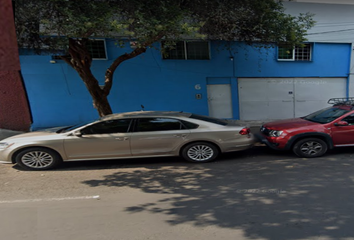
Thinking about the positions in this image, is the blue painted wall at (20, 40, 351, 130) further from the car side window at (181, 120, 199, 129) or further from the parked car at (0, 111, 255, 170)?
the car side window at (181, 120, 199, 129)

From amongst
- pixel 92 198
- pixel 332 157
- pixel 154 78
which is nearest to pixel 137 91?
pixel 154 78

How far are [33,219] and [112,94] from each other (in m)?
7.35

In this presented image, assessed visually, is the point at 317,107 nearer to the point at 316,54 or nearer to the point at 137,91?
the point at 316,54

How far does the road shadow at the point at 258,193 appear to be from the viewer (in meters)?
2.54

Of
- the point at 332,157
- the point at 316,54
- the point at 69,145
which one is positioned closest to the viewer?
the point at 69,145

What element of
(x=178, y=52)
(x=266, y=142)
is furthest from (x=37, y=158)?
(x=178, y=52)

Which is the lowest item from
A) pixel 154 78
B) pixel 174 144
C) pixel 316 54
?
pixel 174 144

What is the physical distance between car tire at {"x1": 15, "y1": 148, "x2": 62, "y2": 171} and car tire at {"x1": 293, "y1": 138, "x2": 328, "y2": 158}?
18.4 feet

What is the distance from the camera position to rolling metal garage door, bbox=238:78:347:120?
412 inches

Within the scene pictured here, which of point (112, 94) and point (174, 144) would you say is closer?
point (174, 144)

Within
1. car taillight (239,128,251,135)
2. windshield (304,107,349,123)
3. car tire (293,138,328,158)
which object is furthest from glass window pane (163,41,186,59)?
car tire (293,138,328,158)

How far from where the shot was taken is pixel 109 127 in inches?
187

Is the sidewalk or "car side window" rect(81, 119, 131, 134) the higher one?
"car side window" rect(81, 119, 131, 134)

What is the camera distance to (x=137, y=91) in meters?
9.77
